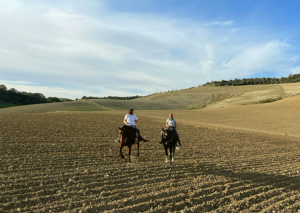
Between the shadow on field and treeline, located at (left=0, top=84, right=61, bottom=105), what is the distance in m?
78.0

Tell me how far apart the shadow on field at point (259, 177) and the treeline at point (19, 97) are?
78032 mm

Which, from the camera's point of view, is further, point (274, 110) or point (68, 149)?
point (274, 110)

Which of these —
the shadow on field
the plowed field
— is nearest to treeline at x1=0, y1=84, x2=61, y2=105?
the plowed field

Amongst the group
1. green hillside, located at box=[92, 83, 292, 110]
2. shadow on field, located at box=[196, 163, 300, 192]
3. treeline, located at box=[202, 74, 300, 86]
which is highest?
treeline, located at box=[202, 74, 300, 86]

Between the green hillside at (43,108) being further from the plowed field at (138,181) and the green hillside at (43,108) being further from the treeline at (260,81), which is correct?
the treeline at (260,81)

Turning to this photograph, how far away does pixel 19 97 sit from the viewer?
74.3 metres

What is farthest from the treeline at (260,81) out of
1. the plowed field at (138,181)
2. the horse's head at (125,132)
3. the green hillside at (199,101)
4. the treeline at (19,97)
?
the horse's head at (125,132)

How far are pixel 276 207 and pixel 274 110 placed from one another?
126 feet

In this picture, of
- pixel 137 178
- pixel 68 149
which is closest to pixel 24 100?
pixel 68 149

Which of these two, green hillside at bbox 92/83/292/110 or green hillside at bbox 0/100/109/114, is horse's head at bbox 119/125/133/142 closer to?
green hillside at bbox 0/100/109/114

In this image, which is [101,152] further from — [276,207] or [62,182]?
[276,207]

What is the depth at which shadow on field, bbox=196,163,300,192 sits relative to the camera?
7160 mm

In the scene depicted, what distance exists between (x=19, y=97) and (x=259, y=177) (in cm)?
8369

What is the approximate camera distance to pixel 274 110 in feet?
127
